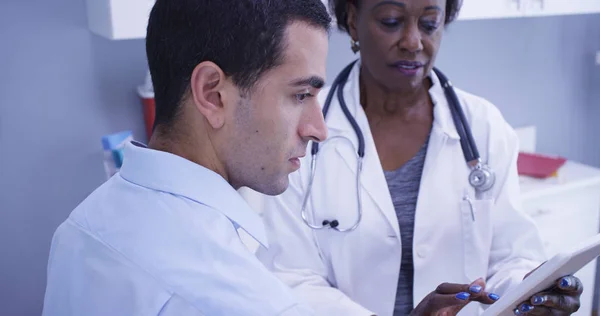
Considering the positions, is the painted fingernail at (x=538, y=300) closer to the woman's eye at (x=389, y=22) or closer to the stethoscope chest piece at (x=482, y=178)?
the stethoscope chest piece at (x=482, y=178)

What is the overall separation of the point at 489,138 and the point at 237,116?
0.83 m

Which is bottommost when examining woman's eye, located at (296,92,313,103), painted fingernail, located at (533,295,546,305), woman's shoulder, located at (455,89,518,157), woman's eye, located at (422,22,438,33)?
painted fingernail, located at (533,295,546,305)

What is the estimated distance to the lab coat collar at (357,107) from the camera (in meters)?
1.42

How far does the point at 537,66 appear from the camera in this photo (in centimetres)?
279

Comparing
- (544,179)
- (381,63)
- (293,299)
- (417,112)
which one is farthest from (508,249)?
(544,179)

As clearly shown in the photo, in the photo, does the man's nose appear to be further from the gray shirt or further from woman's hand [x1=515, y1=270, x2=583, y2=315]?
the gray shirt

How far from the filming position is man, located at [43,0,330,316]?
0.66 metres

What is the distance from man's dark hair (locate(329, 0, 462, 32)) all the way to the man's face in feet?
2.12

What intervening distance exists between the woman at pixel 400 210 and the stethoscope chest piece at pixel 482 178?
0.06 ft

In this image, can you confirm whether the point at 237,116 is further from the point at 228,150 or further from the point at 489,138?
the point at 489,138

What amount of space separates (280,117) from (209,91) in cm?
10

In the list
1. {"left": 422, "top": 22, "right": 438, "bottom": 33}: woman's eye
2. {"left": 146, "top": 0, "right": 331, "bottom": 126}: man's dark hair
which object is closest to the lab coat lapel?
{"left": 422, "top": 22, "right": 438, "bottom": 33}: woman's eye

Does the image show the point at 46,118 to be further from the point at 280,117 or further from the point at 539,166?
the point at 539,166

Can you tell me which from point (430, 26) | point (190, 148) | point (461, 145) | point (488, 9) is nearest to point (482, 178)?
point (461, 145)
